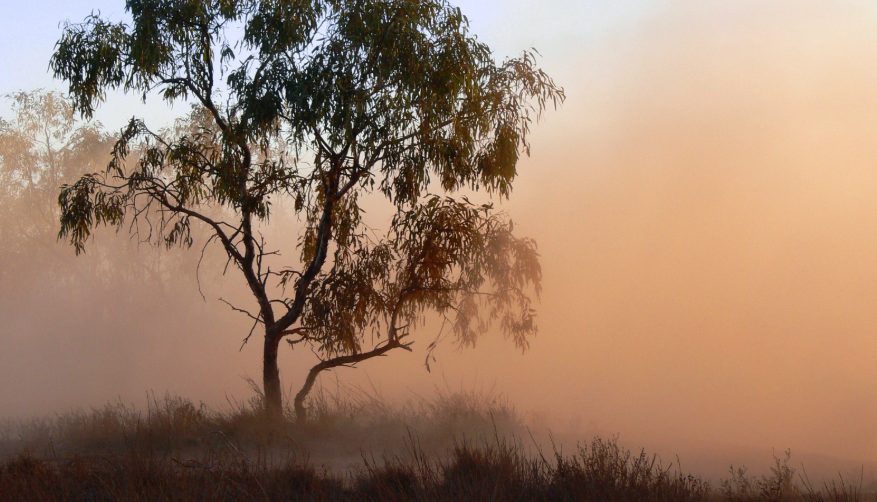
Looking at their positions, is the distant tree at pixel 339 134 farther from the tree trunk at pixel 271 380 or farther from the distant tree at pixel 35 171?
the distant tree at pixel 35 171

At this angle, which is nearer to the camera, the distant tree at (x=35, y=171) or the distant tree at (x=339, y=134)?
the distant tree at (x=339, y=134)

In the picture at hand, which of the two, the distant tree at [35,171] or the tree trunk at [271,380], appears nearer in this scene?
the tree trunk at [271,380]

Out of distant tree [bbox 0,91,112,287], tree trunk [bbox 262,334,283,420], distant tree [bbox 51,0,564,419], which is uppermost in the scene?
distant tree [bbox 0,91,112,287]

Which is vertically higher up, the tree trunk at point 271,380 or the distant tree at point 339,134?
the distant tree at point 339,134

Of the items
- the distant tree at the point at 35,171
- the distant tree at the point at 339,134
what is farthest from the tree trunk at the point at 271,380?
the distant tree at the point at 35,171

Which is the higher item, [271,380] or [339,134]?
[339,134]

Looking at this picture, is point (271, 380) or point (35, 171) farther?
point (35, 171)

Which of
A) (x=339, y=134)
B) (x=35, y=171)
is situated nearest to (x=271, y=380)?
(x=339, y=134)

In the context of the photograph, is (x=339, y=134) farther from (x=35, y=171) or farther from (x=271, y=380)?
(x=35, y=171)

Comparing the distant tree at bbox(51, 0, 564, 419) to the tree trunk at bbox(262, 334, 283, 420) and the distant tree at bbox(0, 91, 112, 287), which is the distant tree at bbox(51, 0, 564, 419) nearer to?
the tree trunk at bbox(262, 334, 283, 420)

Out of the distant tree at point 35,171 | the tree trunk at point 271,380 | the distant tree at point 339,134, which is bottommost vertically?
the tree trunk at point 271,380

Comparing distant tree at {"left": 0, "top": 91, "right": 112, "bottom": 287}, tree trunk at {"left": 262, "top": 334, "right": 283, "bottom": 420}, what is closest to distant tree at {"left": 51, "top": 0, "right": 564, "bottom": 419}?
tree trunk at {"left": 262, "top": 334, "right": 283, "bottom": 420}

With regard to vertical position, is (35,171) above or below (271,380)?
above

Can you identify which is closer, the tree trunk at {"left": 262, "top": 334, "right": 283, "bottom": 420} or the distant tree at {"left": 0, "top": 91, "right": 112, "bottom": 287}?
the tree trunk at {"left": 262, "top": 334, "right": 283, "bottom": 420}
